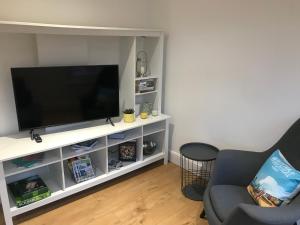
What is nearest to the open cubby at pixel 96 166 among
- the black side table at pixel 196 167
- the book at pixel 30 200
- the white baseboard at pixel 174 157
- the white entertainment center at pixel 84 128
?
the white entertainment center at pixel 84 128

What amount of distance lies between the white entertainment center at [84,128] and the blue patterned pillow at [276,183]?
1300mm

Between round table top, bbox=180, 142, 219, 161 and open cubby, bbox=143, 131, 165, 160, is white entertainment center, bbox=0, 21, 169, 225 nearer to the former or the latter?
open cubby, bbox=143, 131, 165, 160

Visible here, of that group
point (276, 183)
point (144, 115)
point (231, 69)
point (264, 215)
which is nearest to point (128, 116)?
point (144, 115)

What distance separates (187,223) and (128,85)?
1.48 m

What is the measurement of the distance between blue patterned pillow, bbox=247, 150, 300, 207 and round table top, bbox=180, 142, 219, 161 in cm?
56

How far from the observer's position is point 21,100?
2.12 metres

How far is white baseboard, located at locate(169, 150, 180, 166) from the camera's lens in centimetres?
310

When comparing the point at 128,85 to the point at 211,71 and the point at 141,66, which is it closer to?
the point at 141,66

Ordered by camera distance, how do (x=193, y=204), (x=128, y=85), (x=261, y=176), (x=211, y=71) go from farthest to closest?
(x=128, y=85), (x=211, y=71), (x=193, y=204), (x=261, y=176)

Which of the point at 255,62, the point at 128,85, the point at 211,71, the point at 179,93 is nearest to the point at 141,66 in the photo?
the point at 128,85

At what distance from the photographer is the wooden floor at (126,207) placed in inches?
84.6

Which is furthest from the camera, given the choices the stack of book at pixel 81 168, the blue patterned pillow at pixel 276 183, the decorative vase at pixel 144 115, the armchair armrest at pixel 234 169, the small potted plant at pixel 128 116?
the decorative vase at pixel 144 115

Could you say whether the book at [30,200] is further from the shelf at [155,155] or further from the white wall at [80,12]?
the white wall at [80,12]

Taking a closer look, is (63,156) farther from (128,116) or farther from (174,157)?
(174,157)
